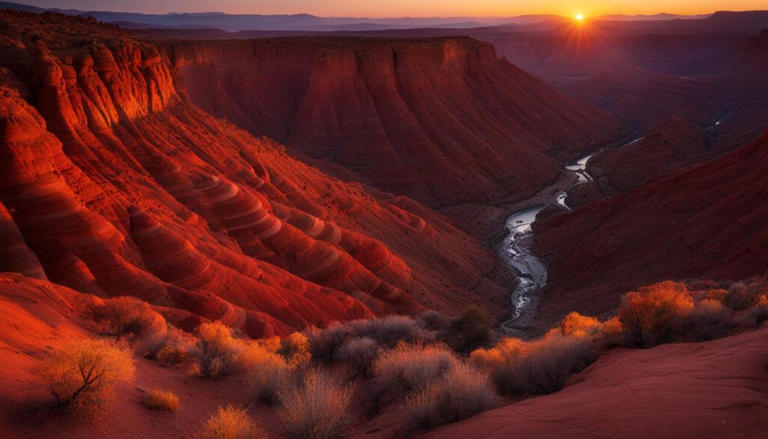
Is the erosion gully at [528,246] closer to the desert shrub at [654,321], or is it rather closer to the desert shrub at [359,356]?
the desert shrub at [654,321]

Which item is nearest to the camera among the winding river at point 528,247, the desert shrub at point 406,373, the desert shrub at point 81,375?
the desert shrub at point 81,375

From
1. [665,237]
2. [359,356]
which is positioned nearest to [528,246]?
[665,237]

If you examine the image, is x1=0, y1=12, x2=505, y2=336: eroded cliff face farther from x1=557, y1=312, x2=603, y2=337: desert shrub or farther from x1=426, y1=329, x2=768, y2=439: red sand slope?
x1=426, y1=329, x2=768, y2=439: red sand slope

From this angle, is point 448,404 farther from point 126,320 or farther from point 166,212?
point 166,212

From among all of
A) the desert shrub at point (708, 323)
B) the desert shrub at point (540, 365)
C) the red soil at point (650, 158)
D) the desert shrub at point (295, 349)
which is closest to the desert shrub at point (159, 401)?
the desert shrub at point (295, 349)

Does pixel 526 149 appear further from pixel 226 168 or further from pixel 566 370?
pixel 566 370

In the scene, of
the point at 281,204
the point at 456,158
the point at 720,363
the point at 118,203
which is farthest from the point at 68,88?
the point at 456,158
